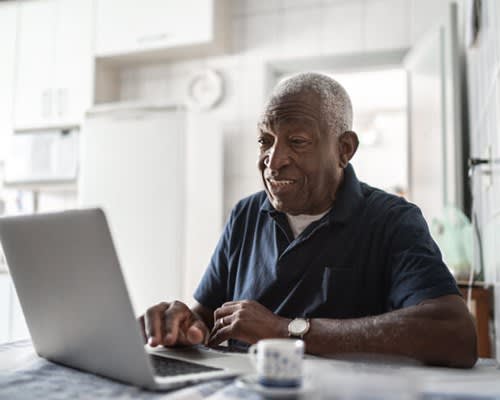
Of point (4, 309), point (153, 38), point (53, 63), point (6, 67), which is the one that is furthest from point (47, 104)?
point (4, 309)

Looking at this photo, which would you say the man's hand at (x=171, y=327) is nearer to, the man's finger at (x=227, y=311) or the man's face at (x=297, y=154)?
the man's finger at (x=227, y=311)

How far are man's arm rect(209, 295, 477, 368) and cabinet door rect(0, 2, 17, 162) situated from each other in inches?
129

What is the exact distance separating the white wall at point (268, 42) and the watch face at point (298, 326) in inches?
84.7

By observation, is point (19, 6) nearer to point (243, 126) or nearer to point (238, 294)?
point (243, 126)

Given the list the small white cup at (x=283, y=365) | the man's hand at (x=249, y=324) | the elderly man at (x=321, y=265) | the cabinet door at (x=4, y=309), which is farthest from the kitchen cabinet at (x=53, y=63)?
the small white cup at (x=283, y=365)

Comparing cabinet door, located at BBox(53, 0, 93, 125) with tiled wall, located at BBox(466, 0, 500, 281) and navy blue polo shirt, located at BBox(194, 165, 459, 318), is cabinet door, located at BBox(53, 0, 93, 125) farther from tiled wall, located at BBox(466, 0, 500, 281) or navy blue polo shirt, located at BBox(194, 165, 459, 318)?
navy blue polo shirt, located at BBox(194, 165, 459, 318)

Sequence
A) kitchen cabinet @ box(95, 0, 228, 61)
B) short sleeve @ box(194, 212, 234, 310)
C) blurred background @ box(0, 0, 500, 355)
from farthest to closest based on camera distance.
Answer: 1. kitchen cabinet @ box(95, 0, 228, 61)
2. blurred background @ box(0, 0, 500, 355)
3. short sleeve @ box(194, 212, 234, 310)

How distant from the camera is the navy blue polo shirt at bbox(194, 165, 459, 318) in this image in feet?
4.07

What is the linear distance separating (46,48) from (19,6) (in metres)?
0.41

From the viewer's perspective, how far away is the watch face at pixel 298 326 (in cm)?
108

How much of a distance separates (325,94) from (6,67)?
317 centimetres

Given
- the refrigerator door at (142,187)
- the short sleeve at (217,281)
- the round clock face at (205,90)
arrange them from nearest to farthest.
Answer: the short sleeve at (217,281) < the refrigerator door at (142,187) < the round clock face at (205,90)

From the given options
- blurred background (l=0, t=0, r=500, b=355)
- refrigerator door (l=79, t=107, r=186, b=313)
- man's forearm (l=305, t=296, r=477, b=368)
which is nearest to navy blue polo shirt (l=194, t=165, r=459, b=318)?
man's forearm (l=305, t=296, r=477, b=368)

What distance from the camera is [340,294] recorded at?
129cm
